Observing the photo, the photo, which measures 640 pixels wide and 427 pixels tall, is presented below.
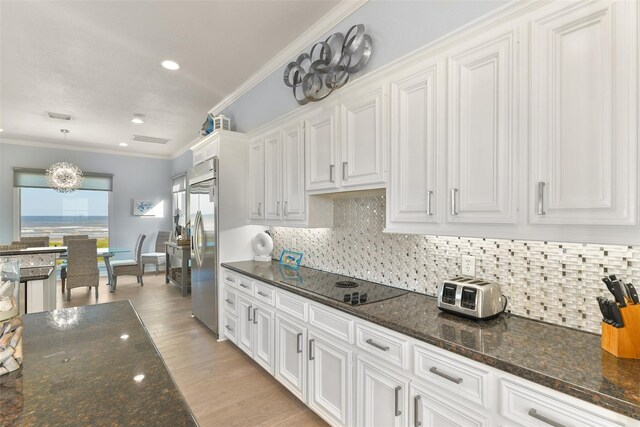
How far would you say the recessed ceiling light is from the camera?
3274mm

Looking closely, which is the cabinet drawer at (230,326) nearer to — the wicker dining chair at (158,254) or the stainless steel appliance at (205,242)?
the stainless steel appliance at (205,242)

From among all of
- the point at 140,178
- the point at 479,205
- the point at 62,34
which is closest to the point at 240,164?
the point at 62,34

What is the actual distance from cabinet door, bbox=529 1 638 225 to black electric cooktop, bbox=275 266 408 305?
1.01m

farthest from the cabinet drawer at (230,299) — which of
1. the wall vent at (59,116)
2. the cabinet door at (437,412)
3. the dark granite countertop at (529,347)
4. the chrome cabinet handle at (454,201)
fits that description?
the wall vent at (59,116)

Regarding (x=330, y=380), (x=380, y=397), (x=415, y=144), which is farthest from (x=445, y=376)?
(x=415, y=144)

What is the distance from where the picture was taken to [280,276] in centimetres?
268

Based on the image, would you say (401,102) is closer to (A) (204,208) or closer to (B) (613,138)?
(B) (613,138)

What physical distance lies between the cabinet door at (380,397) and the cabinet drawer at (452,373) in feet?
0.49

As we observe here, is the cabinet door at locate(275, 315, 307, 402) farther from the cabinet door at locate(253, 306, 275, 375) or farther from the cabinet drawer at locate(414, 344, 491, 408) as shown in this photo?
the cabinet drawer at locate(414, 344, 491, 408)

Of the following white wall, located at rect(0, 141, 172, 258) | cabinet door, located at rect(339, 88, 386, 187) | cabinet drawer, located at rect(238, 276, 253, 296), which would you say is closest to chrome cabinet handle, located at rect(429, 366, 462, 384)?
cabinet door, located at rect(339, 88, 386, 187)

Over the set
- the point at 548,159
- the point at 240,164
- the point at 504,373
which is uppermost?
the point at 240,164

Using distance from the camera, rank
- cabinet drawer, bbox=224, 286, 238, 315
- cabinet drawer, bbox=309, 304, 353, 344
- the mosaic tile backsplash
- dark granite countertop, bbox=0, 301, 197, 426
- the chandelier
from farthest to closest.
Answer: the chandelier, cabinet drawer, bbox=224, 286, 238, 315, cabinet drawer, bbox=309, 304, 353, 344, the mosaic tile backsplash, dark granite countertop, bbox=0, 301, 197, 426

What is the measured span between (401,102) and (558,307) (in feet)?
4.17

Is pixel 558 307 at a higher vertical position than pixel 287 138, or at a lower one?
lower
